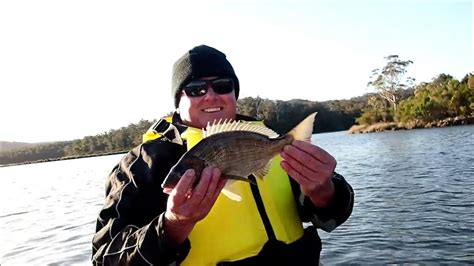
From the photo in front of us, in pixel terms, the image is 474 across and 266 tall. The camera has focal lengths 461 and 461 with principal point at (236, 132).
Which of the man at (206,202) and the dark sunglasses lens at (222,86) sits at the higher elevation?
the dark sunglasses lens at (222,86)

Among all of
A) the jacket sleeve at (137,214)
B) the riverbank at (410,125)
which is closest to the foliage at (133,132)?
the riverbank at (410,125)

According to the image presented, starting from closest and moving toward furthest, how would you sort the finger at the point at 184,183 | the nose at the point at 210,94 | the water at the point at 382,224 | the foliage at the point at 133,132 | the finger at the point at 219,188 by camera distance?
the finger at the point at 184,183
the finger at the point at 219,188
the nose at the point at 210,94
the water at the point at 382,224
the foliage at the point at 133,132

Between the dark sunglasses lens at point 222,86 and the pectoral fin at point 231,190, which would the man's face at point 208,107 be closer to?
the dark sunglasses lens at point 222,86

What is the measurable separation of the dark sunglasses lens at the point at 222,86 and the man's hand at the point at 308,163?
3.40ft

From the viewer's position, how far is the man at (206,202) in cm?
295

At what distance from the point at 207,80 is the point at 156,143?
693 millimetres

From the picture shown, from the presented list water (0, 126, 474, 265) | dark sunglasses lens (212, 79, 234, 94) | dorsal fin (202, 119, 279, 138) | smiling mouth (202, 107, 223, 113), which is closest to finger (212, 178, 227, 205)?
dorsal fin (202, 119, 279, 138)

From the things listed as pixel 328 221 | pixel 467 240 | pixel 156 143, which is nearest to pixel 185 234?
pixel 156 143

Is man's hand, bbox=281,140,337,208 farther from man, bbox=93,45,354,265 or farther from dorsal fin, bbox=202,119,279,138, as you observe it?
dorsal fin, bbox=202,119,279,138

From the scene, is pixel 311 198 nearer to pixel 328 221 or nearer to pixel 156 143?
pixel 328 221

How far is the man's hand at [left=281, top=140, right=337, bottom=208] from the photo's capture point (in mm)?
2955

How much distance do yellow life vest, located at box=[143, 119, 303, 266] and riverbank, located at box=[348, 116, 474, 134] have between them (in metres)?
73.2

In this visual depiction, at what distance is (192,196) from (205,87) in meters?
1.38

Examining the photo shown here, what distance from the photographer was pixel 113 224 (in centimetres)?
322
